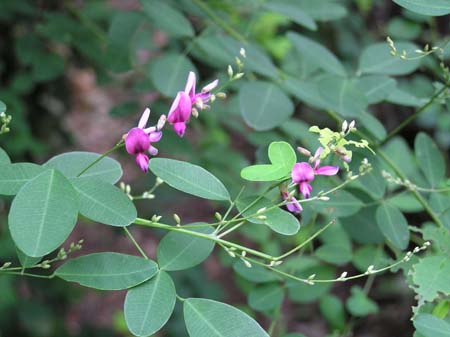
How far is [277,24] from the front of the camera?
3.15 metres

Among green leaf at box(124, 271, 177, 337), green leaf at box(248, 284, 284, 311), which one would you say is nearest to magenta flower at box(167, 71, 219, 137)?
green leaf at box(124, 271, 177, 337)

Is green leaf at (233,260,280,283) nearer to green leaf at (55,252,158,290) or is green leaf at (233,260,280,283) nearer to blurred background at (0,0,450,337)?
blurred background at (0,0,450,337)

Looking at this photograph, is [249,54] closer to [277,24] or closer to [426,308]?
[426,308]

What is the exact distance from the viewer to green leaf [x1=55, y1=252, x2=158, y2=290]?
1083 mm

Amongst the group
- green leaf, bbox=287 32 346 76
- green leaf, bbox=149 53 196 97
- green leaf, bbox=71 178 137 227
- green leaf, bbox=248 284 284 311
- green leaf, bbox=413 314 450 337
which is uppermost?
green leaf, bbox=71 178 137 227

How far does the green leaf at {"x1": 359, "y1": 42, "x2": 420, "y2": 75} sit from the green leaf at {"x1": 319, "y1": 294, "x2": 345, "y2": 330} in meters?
0.65

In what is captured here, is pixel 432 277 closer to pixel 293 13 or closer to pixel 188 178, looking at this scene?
pixel 188 178

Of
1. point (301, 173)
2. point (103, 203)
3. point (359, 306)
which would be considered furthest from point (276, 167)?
point (359, 306)

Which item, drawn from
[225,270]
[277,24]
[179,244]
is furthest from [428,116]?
[179,244]

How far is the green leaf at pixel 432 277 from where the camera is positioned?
113 cm

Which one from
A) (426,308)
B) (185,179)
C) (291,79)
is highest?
(185,179)

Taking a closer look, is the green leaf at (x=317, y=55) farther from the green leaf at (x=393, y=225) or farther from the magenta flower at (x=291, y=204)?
the magenta flower at (x=291, y=204)

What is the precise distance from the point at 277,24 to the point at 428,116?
823mm

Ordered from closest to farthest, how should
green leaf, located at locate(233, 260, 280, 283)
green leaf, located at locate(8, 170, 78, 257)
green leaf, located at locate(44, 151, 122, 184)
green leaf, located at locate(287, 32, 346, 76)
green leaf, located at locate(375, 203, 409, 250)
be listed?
green leaf, located at locate(8, 170, 78, 257) < green leaf, located at locate(44, 151, 122, 184) < green leaf, located at locate(375, 203, 409, 250) < green leaf, located at locate(233, 260, 280, 283) < green leaf, located at locate(287, 32, 346, 76)
